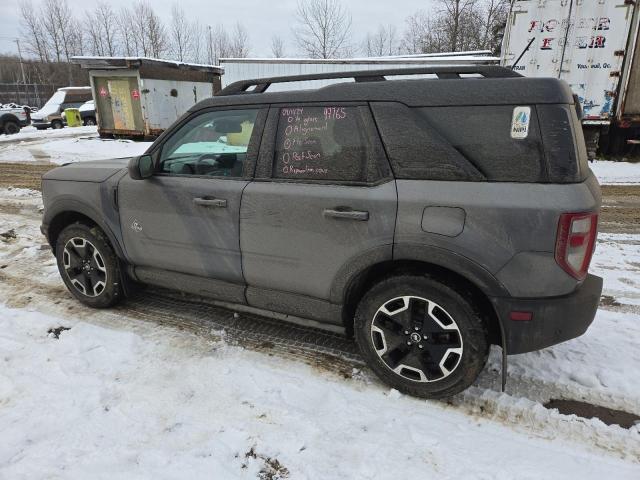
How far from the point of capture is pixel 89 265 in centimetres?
387

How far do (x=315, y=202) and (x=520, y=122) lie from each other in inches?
48.9

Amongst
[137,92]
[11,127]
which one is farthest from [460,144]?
[11,127]

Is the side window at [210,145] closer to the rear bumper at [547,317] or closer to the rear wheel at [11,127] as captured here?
the rear bumper at [547,317]

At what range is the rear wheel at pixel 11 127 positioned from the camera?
75.2ft

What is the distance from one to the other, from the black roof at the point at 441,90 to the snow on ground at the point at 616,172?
906 cm

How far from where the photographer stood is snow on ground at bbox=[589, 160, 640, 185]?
9977 millimetres

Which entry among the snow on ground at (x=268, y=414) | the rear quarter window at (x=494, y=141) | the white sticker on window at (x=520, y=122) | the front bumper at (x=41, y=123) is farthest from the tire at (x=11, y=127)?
the white sticker on window at (x=520, y=122)

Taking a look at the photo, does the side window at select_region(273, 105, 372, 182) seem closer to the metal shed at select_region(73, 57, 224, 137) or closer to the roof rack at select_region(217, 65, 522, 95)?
the roof rack at select_region(217, 65, 522, 95)

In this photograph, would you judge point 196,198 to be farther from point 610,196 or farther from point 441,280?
point 610,196

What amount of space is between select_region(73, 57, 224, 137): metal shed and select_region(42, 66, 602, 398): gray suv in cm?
1510

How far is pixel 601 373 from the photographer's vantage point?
293cm

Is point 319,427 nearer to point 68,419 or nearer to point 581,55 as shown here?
point 68,419

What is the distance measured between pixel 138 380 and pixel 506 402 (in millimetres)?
2375

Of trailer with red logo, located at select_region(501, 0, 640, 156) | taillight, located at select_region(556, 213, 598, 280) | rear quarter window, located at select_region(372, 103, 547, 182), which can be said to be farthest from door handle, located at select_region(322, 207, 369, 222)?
trailer with red logo, located at select_region(501, 0, 640, 156)
